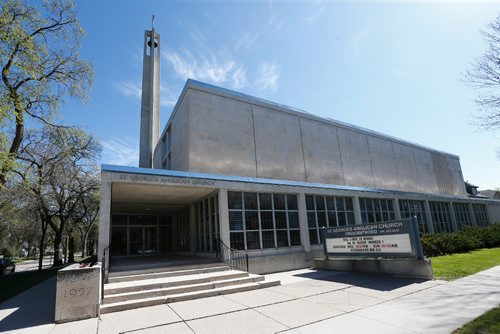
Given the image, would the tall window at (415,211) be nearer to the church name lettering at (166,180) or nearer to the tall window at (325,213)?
the tall window at (325,213)

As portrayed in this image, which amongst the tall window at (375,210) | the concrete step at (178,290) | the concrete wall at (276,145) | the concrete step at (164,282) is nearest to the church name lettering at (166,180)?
the concrete wall at (276,145)

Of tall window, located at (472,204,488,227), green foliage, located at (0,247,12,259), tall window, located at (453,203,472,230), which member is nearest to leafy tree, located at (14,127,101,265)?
tall window, located at (453,203,472,230)

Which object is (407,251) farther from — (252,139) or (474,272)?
(252,139)

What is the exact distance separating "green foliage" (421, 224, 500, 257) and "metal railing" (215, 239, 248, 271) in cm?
997

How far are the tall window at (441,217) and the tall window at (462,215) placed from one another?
1.73m

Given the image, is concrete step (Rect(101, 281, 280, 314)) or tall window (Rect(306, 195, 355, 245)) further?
tall window (Rect(306, 195, 355, 245))

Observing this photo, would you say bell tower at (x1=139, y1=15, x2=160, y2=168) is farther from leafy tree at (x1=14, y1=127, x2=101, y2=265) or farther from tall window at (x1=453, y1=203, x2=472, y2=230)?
tall window at (x1=453, y1=203, x2=472, y2=230)

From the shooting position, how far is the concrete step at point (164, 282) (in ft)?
26.1

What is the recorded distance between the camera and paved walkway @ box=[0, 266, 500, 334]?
5445mm

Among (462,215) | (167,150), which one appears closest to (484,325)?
(167,150)

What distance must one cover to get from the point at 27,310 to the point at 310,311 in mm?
8029

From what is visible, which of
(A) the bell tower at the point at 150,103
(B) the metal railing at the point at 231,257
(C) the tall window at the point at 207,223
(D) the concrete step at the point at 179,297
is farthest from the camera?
(A) the bell tower at the point at 150,103

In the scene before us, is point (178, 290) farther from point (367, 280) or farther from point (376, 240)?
point (376, 240)

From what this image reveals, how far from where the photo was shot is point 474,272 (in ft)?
32.7
